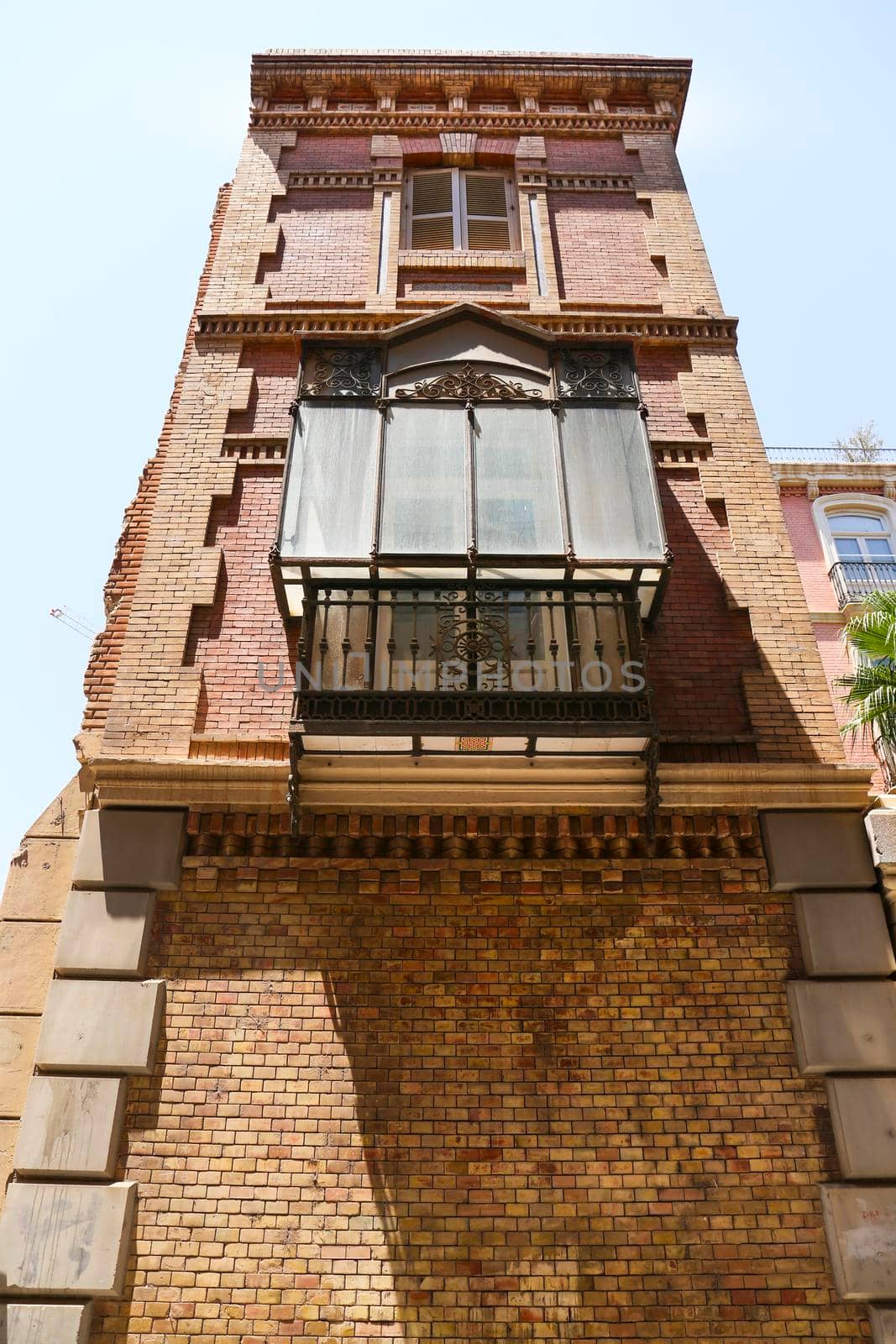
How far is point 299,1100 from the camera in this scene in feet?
22.0

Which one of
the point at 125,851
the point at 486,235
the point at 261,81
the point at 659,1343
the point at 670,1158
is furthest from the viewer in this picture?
the point at 261,81

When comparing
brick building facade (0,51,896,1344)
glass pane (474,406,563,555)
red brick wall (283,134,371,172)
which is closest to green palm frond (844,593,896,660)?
brick building facade (0,51,896,1344)

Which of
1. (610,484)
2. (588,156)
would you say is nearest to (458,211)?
(588,156)

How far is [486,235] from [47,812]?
8668 millimetres

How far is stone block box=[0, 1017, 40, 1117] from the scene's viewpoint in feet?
22.5

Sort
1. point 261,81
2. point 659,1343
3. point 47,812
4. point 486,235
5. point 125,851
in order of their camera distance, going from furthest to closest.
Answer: point 261,81
point 486,235
point 47,812
point 125,851
point 659,1343

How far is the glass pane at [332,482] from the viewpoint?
800 centimetres

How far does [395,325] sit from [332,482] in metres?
3.50

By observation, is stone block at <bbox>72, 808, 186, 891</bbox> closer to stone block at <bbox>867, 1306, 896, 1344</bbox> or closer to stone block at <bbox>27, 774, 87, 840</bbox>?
stone block at <bbox>27, 774, 87, 840</bbox>

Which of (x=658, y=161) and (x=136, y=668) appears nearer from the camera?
(x=136, y=668)

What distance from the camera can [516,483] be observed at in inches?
328

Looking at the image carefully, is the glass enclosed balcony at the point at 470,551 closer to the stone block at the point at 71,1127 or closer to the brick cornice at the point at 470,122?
the stone block at the point at 71,1127

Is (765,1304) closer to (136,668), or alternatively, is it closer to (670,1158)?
(670,1158)

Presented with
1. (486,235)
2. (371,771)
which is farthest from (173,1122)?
(486,235)
